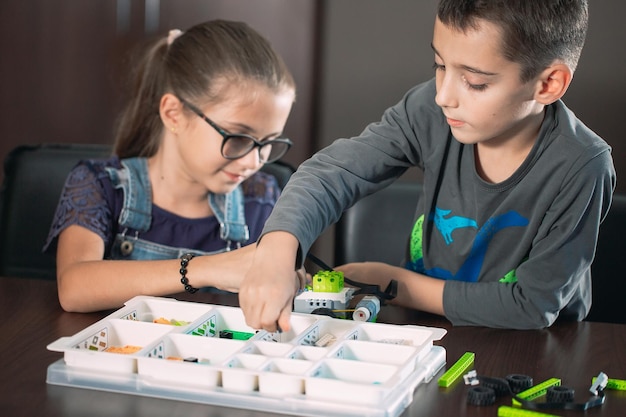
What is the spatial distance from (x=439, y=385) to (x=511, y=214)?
1.61ft

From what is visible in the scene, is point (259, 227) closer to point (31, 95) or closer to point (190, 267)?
point (190, 267)

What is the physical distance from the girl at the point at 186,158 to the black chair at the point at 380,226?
0.69ft

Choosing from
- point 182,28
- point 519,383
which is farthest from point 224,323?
point 182,28

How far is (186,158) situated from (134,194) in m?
0.14

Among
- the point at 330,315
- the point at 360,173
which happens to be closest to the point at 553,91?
the point at 360,173

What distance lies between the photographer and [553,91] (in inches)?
57.7

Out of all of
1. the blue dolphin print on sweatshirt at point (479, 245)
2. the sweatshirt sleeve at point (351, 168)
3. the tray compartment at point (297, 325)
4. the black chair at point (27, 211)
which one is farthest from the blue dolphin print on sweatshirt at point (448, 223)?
the black chair at point (27, 211)

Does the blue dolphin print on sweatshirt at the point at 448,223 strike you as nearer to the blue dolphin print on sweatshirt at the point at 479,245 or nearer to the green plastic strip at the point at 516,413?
the blue dolphin print on sweatshirt at the point at 479,245

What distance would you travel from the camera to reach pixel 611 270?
178cm

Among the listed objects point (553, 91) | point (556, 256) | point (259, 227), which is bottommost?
point (259, 227)

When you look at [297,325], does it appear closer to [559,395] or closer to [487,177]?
[559,395]

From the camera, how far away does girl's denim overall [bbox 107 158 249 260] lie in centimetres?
189

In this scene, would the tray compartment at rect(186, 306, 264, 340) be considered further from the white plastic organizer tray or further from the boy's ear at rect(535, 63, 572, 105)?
the boy's ear at rect(535, 63, 572, 105)

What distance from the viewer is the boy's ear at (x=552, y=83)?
1458 millimetres
